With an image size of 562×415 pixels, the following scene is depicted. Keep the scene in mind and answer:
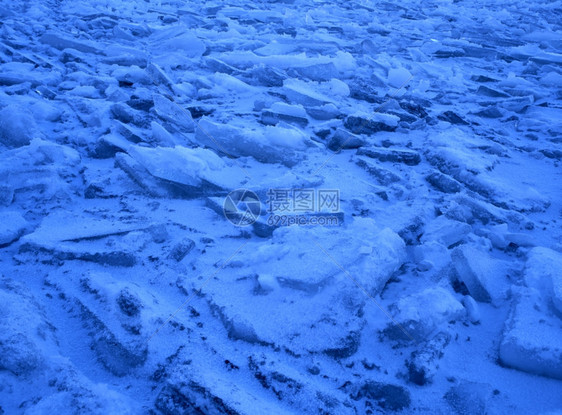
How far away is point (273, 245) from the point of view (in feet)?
4.16

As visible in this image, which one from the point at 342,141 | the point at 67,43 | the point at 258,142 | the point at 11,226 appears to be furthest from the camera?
the point at 67,43

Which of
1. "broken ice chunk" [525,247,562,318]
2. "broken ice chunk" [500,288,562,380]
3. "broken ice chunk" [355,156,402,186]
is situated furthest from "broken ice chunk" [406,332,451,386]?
"broken ice chunk" [355,156,402,186]

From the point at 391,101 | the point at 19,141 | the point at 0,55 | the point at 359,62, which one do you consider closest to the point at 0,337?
the point at 19,141

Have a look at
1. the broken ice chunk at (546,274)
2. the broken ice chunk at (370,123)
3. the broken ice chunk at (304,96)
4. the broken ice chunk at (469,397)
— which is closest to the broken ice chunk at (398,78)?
the broken ice chunk at (304,96)

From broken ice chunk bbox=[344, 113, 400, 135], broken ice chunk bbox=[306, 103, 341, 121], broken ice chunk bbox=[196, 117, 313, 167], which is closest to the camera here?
broken ice chunk bbox=[196, 117, 313, 167]

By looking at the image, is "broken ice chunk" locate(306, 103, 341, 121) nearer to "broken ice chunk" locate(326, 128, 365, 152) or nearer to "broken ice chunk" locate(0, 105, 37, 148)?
"broken ice chunk" locate(326, 128, 365, 152)

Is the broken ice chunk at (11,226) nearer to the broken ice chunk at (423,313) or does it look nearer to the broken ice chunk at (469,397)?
the broken ice chunk at (423,313)

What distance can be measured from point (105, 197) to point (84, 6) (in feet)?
15.4

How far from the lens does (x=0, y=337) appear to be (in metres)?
0.87

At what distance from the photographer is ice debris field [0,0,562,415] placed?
90 cm

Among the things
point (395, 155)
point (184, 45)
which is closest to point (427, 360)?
point (395, 155)

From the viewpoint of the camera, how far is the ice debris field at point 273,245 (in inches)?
35.4

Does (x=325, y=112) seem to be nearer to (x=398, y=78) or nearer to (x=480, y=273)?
(x=398, y=78)

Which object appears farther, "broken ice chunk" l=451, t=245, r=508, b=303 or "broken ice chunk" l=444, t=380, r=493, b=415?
"broken ice chunk" l=451, t=245, r=508, b=303
